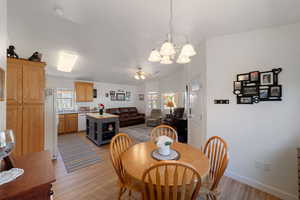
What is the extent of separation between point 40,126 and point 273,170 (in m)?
4.09

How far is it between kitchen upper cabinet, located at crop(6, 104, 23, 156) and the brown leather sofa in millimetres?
4246

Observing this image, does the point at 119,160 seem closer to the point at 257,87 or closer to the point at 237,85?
the point at 237,85

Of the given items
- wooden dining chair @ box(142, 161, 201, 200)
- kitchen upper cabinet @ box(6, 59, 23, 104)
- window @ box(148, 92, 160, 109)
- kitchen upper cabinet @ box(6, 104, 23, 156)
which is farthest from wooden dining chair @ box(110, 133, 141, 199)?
window @ box(148, 92, 160, 109)

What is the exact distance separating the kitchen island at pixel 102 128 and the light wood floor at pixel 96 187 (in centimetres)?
130

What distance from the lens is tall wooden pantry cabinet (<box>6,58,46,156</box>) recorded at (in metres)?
2.04

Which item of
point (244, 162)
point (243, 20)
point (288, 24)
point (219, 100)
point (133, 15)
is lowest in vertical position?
point (244, 162)

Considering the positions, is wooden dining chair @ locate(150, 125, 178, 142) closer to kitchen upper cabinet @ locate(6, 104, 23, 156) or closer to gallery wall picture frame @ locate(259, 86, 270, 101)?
gallery wall picture frame @ locate(259, 86, 270, 101)

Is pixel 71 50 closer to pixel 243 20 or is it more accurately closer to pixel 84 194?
pixel 84 194

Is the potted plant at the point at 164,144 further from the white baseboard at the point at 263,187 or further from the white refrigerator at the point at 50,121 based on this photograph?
the white refrigerator at the point at 50,121

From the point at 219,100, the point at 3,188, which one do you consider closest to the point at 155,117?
the point at 219,100

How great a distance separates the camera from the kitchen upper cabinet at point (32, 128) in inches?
85.9

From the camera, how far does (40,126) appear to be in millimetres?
2332

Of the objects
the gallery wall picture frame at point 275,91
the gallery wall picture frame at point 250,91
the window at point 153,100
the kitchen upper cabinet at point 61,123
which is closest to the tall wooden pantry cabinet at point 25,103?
the kitchen upper cabinet at point 61,123

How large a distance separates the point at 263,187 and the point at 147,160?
2.03 metres
